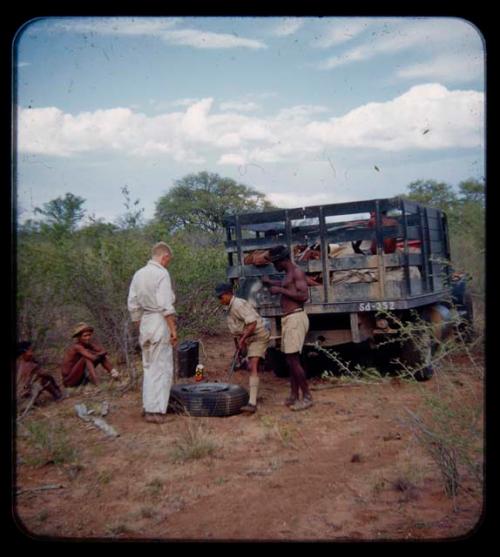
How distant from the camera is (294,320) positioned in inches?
264

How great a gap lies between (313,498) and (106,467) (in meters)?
1.82

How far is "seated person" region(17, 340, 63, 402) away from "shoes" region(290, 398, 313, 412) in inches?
109

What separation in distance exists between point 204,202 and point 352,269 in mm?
11797

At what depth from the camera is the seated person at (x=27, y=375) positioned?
21.8 ft

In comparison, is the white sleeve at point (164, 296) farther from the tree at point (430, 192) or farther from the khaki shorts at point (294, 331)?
the tree at point (430, 192)

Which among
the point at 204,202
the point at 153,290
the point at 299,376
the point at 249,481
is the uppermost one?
the point at 204,202

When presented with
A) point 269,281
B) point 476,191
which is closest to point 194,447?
point 269,281

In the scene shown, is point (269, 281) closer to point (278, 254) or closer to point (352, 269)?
point (278, 254)

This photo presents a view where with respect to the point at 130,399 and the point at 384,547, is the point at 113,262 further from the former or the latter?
the point at 384,547

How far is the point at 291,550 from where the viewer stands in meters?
3.43

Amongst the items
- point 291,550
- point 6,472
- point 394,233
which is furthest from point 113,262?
point 291,550

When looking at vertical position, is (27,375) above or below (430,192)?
below

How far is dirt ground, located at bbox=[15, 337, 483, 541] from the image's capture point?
3.82m

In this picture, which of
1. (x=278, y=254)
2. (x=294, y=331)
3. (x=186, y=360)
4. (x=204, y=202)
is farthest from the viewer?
(x=204, y=202)
